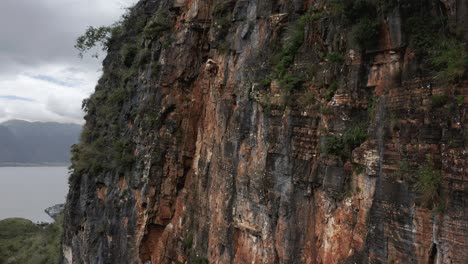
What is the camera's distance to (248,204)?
12391 mm

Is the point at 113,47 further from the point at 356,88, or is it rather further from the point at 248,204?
the point at 356,88

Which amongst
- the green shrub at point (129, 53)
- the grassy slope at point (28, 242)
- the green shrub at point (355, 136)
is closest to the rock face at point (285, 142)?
the green shrub at point (355, 136)

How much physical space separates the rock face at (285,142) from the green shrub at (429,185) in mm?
27

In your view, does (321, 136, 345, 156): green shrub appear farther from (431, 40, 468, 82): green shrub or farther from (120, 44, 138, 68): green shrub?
(120, 44, 138, 68): green shrub

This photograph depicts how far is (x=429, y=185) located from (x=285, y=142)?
14.0ft

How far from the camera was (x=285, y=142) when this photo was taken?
36.3ft

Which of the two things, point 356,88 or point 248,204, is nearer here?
A: point 356,88

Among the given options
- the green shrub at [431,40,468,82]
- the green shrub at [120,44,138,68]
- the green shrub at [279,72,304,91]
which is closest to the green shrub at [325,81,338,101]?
the green shrub at [279,72,304,91]

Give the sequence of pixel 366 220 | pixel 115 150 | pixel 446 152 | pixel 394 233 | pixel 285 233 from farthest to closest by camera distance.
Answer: pixel 115 150 < pixel 285 233 < pixel 366 220 < pixel 394 233 < pixel 446 152

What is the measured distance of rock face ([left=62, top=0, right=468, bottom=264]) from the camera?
25.5ft

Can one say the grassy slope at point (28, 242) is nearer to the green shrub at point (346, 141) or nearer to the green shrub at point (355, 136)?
the green shrub at point (346, 141)

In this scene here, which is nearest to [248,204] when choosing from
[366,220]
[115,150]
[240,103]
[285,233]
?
[285,233]

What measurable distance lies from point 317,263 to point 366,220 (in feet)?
5.92

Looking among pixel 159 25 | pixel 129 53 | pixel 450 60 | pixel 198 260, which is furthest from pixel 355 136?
pixel 129 53
